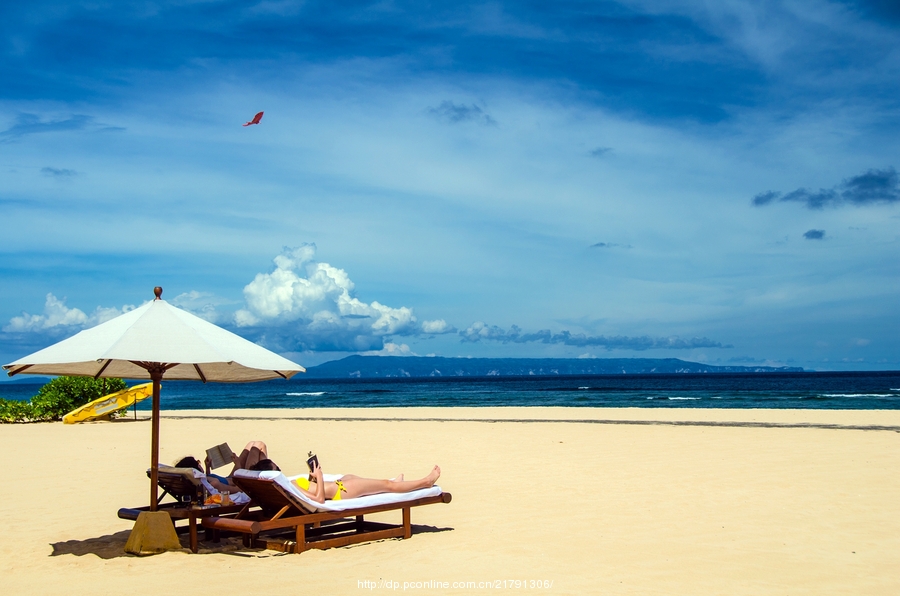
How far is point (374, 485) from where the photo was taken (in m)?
7.58

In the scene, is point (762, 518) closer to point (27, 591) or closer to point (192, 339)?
point (192, 339)

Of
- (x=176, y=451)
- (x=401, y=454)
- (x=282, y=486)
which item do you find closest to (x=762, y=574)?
(x=282, y=486)

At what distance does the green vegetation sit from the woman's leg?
809 inches

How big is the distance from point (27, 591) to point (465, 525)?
4.05 meters

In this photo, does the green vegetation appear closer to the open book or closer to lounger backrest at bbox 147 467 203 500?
lounger backrest at bbox 147 467 203 500

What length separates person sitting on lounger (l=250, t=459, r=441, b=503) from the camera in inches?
280

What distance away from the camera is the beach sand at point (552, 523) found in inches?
238

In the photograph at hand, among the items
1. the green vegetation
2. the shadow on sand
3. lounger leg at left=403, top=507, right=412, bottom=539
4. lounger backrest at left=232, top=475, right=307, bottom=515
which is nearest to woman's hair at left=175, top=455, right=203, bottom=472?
the shadow on sand

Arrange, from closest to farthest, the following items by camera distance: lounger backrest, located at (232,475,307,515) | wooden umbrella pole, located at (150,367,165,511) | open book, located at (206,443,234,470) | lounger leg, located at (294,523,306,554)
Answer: lounger backrest, located at (232,475,307,515) < lounger leg, located at (294,523,306,554) < wooden umbrella pole, located at (150,367,165,511) < open book, located at (206,443,234,470)

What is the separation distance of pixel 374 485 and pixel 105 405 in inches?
825

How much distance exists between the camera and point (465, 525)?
820 cm

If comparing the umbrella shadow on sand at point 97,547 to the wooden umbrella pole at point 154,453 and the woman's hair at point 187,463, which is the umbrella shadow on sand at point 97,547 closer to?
the wooden umbrella pole at point 154,453

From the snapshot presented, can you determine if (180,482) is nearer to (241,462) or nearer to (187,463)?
(187,463)

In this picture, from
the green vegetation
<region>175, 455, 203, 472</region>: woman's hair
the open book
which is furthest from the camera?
the green vegetation
